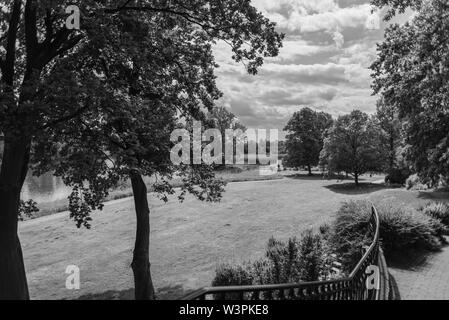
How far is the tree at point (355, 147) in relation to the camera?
4519 centimetres

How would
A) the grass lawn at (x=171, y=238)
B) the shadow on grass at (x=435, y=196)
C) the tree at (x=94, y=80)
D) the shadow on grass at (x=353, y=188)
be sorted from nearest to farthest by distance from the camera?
the tree at (x=94, y=80)
the grass lawn at (x=171, y=238)
the shadow on grass at (x=435, y=196)
the shadow on grass at (x=353, y=188)

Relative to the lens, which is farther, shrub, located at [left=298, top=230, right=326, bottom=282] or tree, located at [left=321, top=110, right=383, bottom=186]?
tree, located at [left=321, top=110, right=383, bottom=186]

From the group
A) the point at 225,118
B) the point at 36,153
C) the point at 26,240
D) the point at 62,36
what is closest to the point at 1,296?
the point at 36,153

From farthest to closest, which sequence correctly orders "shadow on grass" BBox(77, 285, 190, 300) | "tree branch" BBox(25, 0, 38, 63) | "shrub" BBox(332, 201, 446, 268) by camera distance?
"shadow on grass" BBox(77, 285, 190, 300)
"shrub" BBox(332, 201, 446, 268)
"tree branch" BBox(25, 0, 38, 63)

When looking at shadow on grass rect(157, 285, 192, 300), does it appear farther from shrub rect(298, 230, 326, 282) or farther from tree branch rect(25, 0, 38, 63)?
tree branch rect(25, 0, 38, 63)

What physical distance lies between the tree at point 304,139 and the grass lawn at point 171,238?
18963mm

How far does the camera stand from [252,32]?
1385 cm

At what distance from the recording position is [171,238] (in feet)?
87.0

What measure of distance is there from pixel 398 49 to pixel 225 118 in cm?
7806

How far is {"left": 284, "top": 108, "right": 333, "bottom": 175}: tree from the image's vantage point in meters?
61.0

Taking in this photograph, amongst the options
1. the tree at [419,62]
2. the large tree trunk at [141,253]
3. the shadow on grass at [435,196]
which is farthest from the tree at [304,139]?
the large tree trunk at [141,253]

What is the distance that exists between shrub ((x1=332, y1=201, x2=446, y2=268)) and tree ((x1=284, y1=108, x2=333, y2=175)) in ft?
145

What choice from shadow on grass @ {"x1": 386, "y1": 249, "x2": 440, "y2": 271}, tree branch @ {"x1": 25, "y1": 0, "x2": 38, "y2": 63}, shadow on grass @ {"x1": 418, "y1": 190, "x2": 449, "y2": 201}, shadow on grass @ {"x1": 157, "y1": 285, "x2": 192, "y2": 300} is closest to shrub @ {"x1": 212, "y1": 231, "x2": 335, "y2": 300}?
shadow on grass @ {"x1": 386, "y1": 249, "x2": 440, "y2": 271}

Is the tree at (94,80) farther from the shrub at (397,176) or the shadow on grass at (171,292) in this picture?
the shrub at (397,176)
